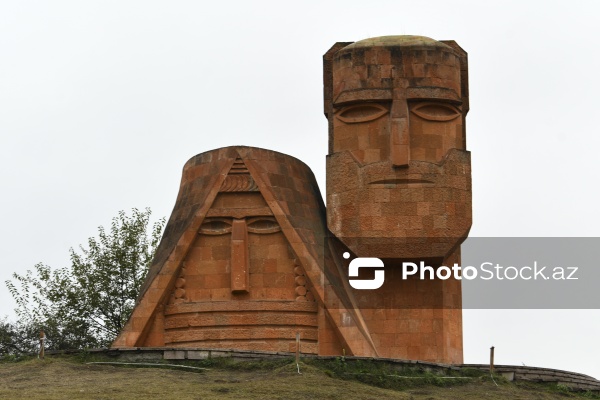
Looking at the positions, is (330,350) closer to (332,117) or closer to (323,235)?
(323,235)

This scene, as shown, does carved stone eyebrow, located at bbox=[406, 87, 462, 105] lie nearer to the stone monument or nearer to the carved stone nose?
the stone monument

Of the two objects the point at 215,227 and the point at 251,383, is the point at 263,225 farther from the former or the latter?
the point at 251,383

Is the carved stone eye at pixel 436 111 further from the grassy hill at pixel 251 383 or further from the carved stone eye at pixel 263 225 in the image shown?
the grassy hill at pixel 251 383

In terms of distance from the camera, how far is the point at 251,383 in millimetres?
26766

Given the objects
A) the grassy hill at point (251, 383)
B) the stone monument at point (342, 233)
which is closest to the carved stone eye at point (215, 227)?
the stone monument at point (342, 233)

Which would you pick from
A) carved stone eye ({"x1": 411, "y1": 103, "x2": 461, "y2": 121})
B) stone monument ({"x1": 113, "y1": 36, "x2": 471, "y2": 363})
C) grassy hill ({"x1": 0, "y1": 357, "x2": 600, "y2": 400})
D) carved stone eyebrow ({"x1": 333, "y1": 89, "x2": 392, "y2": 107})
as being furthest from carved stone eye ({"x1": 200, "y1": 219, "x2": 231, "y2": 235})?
carved stone eye ({"x1": 411, "y1": 103, "x2": 461, "y2": 121})

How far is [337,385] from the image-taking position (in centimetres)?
2689

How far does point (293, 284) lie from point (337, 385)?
17.4ft

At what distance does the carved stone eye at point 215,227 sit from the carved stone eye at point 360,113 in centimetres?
325

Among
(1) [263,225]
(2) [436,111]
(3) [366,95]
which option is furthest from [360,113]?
(1) [263,225]

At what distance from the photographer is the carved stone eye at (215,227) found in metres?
32.2

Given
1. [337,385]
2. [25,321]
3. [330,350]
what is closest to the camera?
[337,385]

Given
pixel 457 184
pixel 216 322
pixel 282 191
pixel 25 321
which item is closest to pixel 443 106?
pixel 457 184

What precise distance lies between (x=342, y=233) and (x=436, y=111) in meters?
3.15
